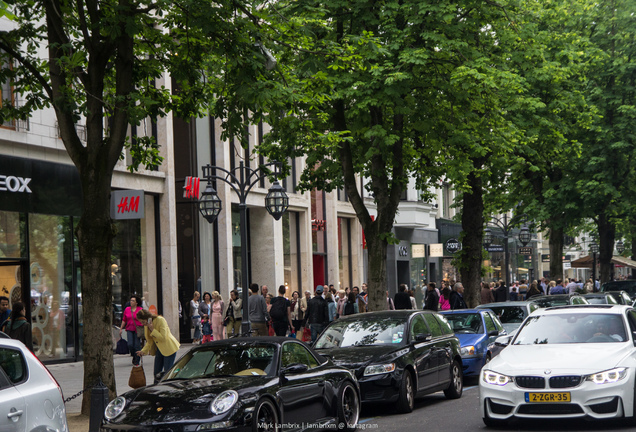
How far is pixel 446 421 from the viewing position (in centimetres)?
1198

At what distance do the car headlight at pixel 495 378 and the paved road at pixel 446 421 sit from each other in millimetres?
654

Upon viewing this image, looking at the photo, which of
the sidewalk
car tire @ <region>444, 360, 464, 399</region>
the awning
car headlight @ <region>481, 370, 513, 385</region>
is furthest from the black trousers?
the awning

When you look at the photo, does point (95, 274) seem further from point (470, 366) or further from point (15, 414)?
point (470, 366)

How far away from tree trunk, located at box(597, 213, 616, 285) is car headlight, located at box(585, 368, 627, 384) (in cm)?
2770

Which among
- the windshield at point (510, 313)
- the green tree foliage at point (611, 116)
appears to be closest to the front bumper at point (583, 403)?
the windshield at point (510, 313)

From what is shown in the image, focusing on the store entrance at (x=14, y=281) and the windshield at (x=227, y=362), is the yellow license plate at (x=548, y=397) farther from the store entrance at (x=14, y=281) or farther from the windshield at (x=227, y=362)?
the store entrance at (x=14, y=281)

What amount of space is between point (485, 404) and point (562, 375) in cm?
104

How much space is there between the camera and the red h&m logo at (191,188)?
95.9ft

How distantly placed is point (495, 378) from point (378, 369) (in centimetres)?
264

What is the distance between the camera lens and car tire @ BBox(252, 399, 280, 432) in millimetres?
9195

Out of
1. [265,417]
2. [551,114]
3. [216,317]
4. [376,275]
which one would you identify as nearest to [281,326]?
[216,317]

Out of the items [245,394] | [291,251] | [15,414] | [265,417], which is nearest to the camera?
[15,414]

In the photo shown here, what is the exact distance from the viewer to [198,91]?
48.5 feet

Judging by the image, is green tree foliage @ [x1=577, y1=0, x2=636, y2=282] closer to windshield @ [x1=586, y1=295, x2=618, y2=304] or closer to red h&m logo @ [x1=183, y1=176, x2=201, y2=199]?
windshield @ [x1=586, y1=295, x2=618, y2=304]
